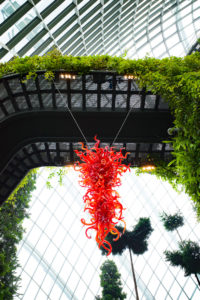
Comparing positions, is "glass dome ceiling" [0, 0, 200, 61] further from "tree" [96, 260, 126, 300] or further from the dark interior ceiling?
"tree" [96, 260, 126, 300]

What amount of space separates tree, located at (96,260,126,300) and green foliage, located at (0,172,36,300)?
5.84m

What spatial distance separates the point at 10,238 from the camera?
12.0m

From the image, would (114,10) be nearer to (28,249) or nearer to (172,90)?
(172,90)

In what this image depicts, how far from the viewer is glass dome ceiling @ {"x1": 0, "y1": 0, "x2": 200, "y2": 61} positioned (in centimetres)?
727

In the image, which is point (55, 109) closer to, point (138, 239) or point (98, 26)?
point (98, 26)

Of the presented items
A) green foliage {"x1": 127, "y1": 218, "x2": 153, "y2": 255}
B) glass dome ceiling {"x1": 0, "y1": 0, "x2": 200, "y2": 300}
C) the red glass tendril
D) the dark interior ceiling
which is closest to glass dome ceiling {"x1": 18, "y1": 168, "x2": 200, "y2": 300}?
glass dome ceiling {"x1": 0, "y1": 0, "x2": 200, "y2": 300}

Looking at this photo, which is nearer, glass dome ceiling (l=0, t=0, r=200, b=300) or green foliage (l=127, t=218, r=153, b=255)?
glass dome ceiling (l=0, t=0, r=200, b=300)

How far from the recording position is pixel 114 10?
43.9ft

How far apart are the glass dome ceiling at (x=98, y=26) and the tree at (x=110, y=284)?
14.4 m

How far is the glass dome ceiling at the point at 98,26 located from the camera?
7.27 metres

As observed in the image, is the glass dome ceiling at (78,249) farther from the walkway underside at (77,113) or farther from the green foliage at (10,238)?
the walkway underside at (77,113)

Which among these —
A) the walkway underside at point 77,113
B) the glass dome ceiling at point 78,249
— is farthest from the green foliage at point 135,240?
the walkway underside at point 77,113

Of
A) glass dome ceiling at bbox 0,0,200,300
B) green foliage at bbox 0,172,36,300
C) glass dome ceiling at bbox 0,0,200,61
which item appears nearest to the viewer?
glass dome ceiling at bbox 0,0,200,61

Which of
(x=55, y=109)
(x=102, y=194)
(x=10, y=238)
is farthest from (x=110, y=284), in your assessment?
(x=102, y=194)
